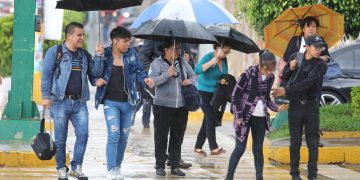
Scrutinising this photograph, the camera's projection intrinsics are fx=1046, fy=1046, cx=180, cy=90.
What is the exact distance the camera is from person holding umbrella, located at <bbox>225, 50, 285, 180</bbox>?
11344 millimetres

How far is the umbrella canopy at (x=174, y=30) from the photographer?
12023mm

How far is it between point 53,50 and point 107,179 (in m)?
1.57

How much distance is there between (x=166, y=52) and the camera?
12.3 meters

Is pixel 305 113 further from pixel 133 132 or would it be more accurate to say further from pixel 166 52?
pixel 133 132

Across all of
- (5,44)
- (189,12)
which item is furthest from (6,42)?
(189,12)

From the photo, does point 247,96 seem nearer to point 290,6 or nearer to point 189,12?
point 189,12

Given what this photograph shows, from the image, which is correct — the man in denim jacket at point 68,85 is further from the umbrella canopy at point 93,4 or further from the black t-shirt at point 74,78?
the umbrella canopy at point 93,4

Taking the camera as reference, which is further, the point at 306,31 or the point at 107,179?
the point at 306,31

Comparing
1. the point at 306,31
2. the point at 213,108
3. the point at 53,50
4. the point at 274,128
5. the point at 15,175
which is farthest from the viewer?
the point at 274,128

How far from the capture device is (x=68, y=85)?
36.8 feet

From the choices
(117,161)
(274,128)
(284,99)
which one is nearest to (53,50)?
(117,161)

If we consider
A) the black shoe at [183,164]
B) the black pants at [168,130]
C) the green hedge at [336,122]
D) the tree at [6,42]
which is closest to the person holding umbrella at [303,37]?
the black pants at [168,130]

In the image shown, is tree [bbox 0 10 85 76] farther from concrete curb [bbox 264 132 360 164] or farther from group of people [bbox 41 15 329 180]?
group of people [bbox 41 15 329 180]

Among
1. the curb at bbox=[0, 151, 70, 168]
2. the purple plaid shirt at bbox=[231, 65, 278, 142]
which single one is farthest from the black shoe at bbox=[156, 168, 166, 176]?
the curb at bbox=[0, 151, 70, 168]
